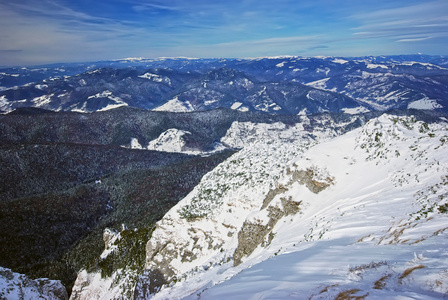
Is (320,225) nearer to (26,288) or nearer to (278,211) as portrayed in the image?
(278,211)

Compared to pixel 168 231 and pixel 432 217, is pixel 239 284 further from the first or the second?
pixel 168 231

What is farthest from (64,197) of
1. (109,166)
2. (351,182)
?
(351,182)

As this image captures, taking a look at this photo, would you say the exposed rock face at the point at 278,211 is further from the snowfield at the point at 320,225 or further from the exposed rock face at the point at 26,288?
the exposed rock face at the point at 26,288

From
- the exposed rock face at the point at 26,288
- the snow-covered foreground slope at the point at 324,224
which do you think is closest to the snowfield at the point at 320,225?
the snow-covered foreground slope at the point at 324,224

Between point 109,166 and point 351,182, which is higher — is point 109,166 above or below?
below

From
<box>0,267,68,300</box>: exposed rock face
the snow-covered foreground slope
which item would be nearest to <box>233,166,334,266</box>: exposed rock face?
the snow-covered foreground slope

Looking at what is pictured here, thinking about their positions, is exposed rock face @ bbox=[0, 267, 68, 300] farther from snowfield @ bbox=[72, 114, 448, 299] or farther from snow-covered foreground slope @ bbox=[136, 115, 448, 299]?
snow-covered foreground slope @ bbox=[136, 115, 448, 299]
